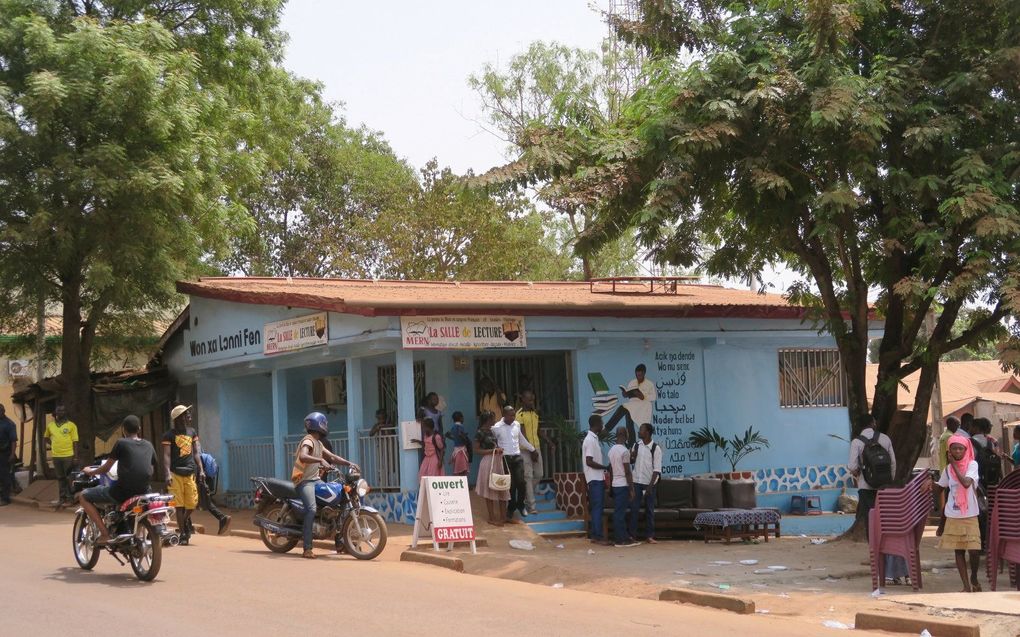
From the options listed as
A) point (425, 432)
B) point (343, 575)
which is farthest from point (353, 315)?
point (343, 575)

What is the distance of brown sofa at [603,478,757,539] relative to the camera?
16.3 m

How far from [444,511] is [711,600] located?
4.37 metres

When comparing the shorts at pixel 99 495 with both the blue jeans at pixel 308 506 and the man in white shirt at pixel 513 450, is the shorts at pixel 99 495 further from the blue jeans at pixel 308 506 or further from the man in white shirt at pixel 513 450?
the man in white shirt at pixel 513 450

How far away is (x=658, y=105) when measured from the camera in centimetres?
1455

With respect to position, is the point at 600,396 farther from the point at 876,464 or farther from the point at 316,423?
the point at 316,423

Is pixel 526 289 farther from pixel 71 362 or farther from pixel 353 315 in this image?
pixel 71 362

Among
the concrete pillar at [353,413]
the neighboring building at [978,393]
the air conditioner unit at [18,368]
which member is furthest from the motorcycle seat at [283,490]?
the air conditioner unit at [18,368]

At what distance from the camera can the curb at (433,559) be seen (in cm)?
1281

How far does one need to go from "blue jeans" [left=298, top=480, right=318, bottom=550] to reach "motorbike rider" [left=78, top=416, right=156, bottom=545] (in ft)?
7.29

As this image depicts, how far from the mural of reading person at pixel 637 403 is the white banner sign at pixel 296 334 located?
4.78 m

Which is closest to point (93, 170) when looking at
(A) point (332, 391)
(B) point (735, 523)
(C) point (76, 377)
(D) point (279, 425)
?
(C) point (76, 377)

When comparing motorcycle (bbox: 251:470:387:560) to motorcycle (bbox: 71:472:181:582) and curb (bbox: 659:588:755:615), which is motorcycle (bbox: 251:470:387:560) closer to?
motorcycle (bbox: 71:472:181:582)

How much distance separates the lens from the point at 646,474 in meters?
15.5

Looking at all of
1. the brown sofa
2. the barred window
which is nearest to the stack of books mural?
the brown sofa
